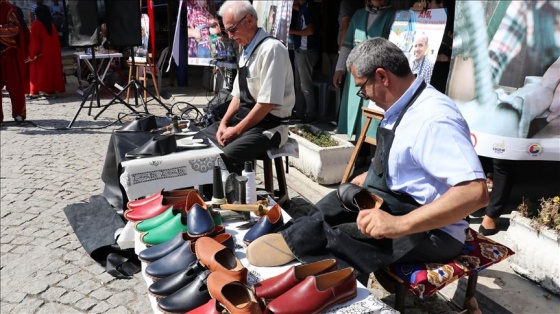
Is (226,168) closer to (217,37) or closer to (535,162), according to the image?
(535,162)

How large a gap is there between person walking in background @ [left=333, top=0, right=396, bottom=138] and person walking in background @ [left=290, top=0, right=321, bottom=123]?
51.6 inches

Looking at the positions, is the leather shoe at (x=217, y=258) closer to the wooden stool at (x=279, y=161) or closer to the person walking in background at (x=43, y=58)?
the wooden stool at (x=279, y=161)

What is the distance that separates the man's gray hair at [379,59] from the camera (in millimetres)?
2055

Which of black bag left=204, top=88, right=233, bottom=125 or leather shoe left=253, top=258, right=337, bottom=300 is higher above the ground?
black bag left=204, top=88, right=233, bottom=125

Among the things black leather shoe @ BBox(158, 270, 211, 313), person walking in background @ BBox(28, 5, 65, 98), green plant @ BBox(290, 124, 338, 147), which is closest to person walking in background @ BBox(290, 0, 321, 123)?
green plant @ BBox(290, 124, 338, 147)

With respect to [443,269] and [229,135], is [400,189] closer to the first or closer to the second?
[443,269]

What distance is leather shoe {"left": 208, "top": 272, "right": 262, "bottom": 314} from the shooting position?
174cm

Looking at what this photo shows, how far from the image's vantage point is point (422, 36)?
404cm

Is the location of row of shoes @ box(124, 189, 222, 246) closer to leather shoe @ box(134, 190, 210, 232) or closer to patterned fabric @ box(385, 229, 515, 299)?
leather shoe @ box(134, 190, 210, 232)

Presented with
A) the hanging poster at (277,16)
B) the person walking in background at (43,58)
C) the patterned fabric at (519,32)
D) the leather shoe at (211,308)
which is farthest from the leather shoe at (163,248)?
the person walking in background at (43,58)

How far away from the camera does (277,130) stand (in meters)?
3.77

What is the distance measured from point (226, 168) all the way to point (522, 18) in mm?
2190

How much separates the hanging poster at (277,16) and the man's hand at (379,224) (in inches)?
162

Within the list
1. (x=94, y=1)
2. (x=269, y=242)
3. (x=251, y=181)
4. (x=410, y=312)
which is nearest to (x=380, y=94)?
(x=269, y=242)
